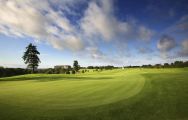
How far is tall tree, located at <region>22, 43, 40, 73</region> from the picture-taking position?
2980 inches

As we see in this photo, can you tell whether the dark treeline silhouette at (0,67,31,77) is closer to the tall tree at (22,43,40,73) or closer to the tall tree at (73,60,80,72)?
the tall tree at (22,43,40,73)

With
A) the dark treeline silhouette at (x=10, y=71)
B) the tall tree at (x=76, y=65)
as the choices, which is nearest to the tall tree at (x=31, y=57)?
the dark treeline silhouette at (x=10, y=71)

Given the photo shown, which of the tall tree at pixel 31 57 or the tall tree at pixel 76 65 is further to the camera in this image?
the tall tree at pixel 76 65

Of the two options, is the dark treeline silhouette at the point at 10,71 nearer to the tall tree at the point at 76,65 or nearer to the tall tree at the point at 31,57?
the tall tree at the point at 31,57

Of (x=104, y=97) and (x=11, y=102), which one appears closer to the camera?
(x=11, y=102)

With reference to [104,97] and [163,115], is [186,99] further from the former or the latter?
[104,97]

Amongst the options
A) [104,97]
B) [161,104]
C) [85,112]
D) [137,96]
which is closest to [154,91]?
[137,96]

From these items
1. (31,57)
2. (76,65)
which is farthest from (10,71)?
(76,65)

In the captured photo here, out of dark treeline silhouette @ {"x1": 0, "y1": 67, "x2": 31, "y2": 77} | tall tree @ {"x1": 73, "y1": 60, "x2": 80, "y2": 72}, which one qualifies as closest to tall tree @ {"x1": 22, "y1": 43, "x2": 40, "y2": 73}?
dark treeline silhouette @ {"x1": 0, "y1": 67, "x2": 31, "y2": 77}

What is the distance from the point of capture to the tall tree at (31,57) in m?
75.7

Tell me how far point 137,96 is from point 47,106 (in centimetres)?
675

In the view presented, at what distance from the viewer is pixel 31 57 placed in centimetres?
7600

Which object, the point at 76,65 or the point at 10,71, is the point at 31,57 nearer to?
the point at 10,71

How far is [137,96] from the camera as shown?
14484 millimetres
